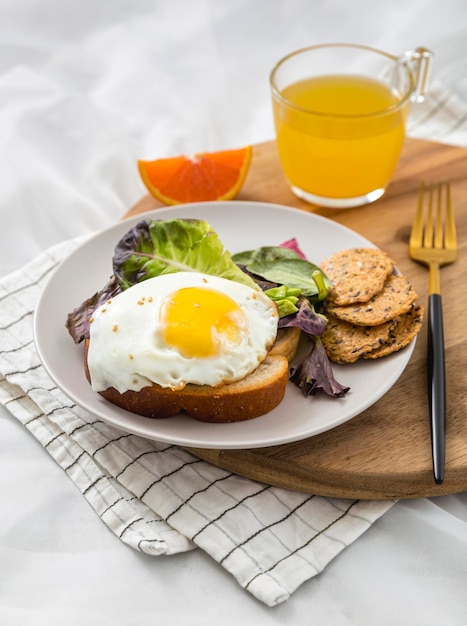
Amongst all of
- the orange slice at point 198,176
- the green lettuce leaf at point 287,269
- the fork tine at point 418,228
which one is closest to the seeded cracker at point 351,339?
the green lettuce leaf at point 287,269

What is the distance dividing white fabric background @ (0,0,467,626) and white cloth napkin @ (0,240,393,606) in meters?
0.07

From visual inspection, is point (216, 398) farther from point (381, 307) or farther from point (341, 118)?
point (341, 118)

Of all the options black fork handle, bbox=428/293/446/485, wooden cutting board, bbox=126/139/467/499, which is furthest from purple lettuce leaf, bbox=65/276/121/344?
black fork handle, bbox=428/293/446/485

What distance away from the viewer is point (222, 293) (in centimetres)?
292

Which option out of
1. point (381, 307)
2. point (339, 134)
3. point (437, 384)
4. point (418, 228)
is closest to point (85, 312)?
point (381, 307)

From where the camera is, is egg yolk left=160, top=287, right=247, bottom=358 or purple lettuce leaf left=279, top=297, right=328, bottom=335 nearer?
egg yolk left=160, top=287, right=247, bottom=358

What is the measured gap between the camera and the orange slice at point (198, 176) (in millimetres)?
4148

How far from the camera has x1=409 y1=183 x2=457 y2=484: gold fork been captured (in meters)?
2.87

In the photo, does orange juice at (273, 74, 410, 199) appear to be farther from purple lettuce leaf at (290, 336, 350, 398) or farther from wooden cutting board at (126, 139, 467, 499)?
purple lettuce leaf at (290, 336, 350, 398)

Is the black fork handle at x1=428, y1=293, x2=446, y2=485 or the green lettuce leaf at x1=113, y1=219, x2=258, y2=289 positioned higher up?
the green lettuce leaf at x1=113, y1=219, x2=258, y2=289

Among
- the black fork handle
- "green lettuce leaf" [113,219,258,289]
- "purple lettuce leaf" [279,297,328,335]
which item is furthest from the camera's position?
"green lettuce leaf" [113,219,258,289]

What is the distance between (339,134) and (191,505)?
6.47 feet

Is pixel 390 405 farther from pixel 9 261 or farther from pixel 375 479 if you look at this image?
pixel 9 261

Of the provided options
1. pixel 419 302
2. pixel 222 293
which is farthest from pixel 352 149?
pixel 222 293
